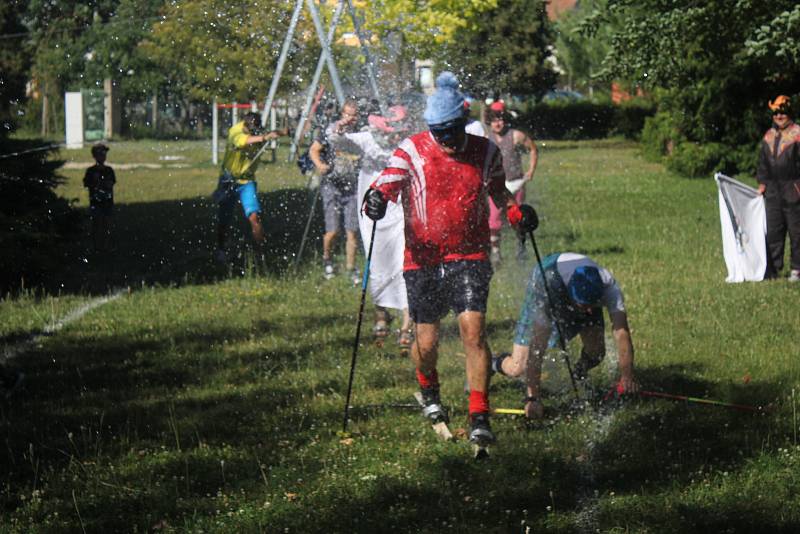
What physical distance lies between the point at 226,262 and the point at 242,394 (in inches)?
265

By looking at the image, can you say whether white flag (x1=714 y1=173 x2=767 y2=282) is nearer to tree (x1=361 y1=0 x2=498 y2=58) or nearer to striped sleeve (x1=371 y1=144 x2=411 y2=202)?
tree (x1=361 y1=0 x2=498 y2=58)

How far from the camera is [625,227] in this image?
60.2ft

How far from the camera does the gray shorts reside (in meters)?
12.8

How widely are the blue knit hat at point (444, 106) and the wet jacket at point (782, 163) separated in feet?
23.1

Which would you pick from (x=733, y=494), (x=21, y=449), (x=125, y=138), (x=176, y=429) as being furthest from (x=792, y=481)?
(x=125, y=138)

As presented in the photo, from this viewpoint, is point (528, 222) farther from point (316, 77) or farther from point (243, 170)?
point (243, 170)

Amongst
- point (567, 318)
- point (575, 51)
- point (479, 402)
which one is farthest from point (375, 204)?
point (575, 51)

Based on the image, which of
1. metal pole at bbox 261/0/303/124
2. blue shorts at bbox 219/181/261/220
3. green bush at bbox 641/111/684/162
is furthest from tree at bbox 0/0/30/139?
green bush at bbox 641/111/684/162

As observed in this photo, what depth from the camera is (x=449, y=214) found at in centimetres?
700

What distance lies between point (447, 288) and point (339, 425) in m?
1.01

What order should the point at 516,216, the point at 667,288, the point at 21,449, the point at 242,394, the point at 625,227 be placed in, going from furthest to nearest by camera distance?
the point at 625,227
the point at 667,288
the point at 242,394
the point at 516,216
the point at 21,449

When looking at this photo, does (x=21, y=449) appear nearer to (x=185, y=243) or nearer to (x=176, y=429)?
(x=176, y=429)

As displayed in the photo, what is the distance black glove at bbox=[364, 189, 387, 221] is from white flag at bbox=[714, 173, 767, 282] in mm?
6734

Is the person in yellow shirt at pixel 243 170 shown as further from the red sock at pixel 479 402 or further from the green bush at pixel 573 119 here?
the green bush at pixel 573 119
